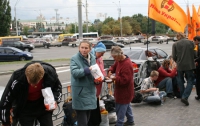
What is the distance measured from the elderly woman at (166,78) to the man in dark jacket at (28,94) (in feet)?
15.5

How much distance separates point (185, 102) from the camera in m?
7.57

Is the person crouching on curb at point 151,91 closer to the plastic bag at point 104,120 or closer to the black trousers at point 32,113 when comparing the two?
the plastic bag at point 104,120

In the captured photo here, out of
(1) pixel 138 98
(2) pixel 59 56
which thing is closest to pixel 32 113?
(1) pixel 138 98

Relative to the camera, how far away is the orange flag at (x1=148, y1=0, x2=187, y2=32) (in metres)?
9.23

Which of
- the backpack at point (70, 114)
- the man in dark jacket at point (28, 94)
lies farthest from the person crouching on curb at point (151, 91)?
the man in dark jacket at point (28, 94)

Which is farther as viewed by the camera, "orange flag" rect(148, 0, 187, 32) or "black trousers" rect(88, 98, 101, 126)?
"orange flag" rect(148, 0, 187, 32)

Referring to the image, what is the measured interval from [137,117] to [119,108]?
4.00ft

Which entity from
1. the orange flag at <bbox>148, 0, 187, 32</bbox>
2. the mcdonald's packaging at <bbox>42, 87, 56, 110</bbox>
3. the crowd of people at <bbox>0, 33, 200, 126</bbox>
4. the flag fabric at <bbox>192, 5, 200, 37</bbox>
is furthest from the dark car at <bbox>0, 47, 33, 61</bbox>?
the mcdonald's packaging at <bbox>42, 87, 56, 110</bbox>

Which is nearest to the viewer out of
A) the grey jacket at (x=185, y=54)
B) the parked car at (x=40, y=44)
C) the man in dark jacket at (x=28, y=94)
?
the man in dark jacket at (x=28, y=94)

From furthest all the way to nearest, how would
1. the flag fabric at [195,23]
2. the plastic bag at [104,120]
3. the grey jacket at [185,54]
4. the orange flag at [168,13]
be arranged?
the flag fabric at [195,23]
the orange flag at [168,13]
the grey jacket at [185,54]
the plastic bag at [104,120]

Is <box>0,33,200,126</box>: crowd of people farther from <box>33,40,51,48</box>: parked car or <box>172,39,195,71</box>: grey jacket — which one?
<box>33,40,51,48</box>: parked car

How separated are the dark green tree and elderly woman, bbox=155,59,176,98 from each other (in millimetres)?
39545

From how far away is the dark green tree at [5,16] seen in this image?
4438 cm

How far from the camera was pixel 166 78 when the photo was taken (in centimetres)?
831
